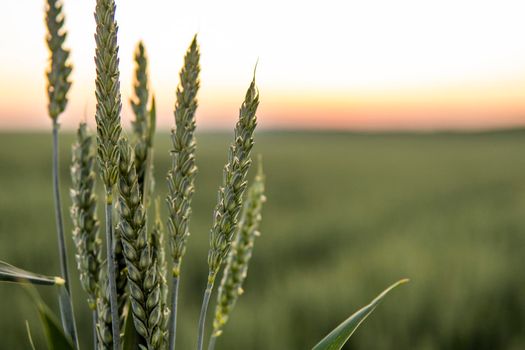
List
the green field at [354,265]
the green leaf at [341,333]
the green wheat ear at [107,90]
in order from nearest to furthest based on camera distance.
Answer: the green wheat ear at [107,90] → the green leaf at [341,333] → the green field at [354,265]

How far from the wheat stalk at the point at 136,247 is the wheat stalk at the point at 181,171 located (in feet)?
0.06

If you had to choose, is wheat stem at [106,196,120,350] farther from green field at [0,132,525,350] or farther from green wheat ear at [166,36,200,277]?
green field at [0,132,525,350]

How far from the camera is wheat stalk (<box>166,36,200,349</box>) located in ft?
1.43

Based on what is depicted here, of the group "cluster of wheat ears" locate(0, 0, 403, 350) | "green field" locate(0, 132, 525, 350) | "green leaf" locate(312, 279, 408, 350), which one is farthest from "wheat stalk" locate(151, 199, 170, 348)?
"green field" locate(0, 132, 525, 350)

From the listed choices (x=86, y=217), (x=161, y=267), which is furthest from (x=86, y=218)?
(x=161, y=267)

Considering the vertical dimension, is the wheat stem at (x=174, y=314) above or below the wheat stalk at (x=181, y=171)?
below

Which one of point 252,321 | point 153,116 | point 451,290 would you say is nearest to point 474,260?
point 451,290

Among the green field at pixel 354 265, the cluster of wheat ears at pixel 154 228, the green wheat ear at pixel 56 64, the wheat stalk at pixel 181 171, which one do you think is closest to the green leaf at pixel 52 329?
the cluster of wheat ears at pixel 154 228

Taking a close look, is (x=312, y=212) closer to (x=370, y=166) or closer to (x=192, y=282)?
(x=192, y=282)

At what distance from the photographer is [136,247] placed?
422 millimetres

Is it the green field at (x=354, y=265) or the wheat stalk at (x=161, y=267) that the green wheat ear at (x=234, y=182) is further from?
the green field at (x=354, y=265)

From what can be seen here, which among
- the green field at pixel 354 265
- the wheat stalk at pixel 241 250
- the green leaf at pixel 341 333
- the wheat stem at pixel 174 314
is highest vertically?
the wheat stalk at pixel 241 250

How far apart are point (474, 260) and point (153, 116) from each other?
286 cm

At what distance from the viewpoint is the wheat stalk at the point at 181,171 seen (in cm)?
43
